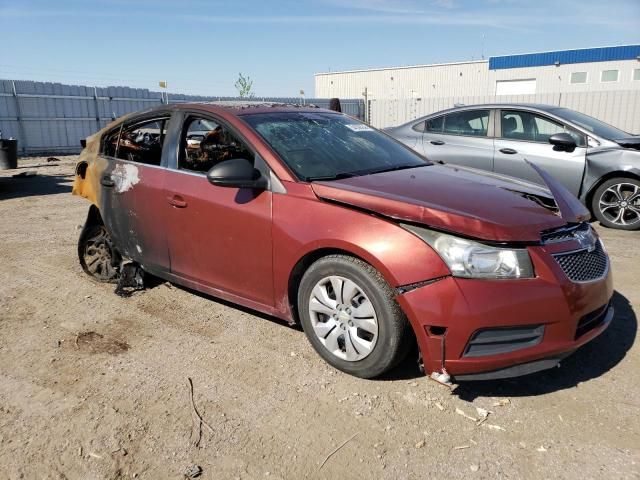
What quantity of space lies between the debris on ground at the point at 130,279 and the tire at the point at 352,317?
2.00 m

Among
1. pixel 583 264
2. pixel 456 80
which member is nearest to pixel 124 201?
pixel 583 264

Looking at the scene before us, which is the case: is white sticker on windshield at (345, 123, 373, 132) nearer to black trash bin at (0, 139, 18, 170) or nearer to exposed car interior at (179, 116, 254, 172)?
exposed car interior at (179, 116, 254, 172)

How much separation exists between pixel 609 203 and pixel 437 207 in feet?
16.7

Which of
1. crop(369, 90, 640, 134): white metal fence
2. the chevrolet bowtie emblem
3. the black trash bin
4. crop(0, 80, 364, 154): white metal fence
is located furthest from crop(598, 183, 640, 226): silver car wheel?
the black trash bin

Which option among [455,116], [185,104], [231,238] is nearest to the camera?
[231,238]

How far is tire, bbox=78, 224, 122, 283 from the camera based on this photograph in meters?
4.86

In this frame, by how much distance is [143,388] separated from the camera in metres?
3.11

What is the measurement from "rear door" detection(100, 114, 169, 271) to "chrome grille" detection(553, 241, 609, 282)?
2.78m

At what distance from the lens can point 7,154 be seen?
14.1m

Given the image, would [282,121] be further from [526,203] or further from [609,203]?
[609,203]

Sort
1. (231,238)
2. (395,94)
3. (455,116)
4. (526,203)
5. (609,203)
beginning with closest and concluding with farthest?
(526,203) → (231,238) → (609,203) → (455,116) → (395,94)

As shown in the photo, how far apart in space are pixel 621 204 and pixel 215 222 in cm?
552

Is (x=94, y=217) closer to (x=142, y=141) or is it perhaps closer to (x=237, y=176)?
(x=142, y=141)

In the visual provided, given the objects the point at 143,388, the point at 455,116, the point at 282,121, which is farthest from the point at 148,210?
the point at 455,116
